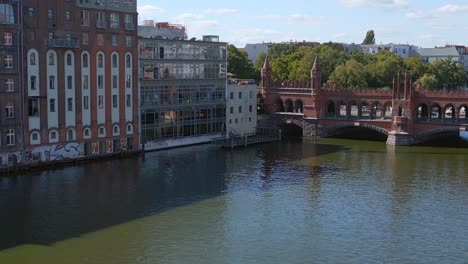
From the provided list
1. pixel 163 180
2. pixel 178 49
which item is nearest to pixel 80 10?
pixel 178 49

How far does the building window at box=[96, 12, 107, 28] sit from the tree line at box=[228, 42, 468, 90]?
2206 inches

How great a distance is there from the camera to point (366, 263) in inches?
1345

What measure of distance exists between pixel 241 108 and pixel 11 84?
35.0 m

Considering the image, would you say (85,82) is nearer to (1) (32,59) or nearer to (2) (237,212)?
(1) (32,59)

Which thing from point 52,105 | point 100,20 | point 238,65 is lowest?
point 52,105

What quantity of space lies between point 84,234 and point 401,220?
20747 mm

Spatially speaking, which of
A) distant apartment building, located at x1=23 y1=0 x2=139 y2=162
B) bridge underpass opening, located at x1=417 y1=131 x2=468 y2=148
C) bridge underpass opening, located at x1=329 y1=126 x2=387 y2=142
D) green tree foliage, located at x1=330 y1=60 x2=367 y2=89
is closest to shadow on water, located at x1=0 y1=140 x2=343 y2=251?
distant apartment building, located at x1=23 y1=0 x2=139 y2=162

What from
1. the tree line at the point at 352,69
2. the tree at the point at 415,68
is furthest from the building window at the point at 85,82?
the tree at the point at 415,68

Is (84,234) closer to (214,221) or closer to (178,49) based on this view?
(214,221)

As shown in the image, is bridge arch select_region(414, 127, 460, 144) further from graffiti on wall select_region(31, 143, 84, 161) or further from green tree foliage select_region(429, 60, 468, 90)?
green tree foliage select_region(429, 60, 468, 90)

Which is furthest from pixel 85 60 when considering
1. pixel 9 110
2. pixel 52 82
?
pixel 9 110

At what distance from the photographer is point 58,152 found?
60.0 metres

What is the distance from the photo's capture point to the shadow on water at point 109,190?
39844 mm

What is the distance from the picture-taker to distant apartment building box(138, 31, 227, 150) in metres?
70.5
